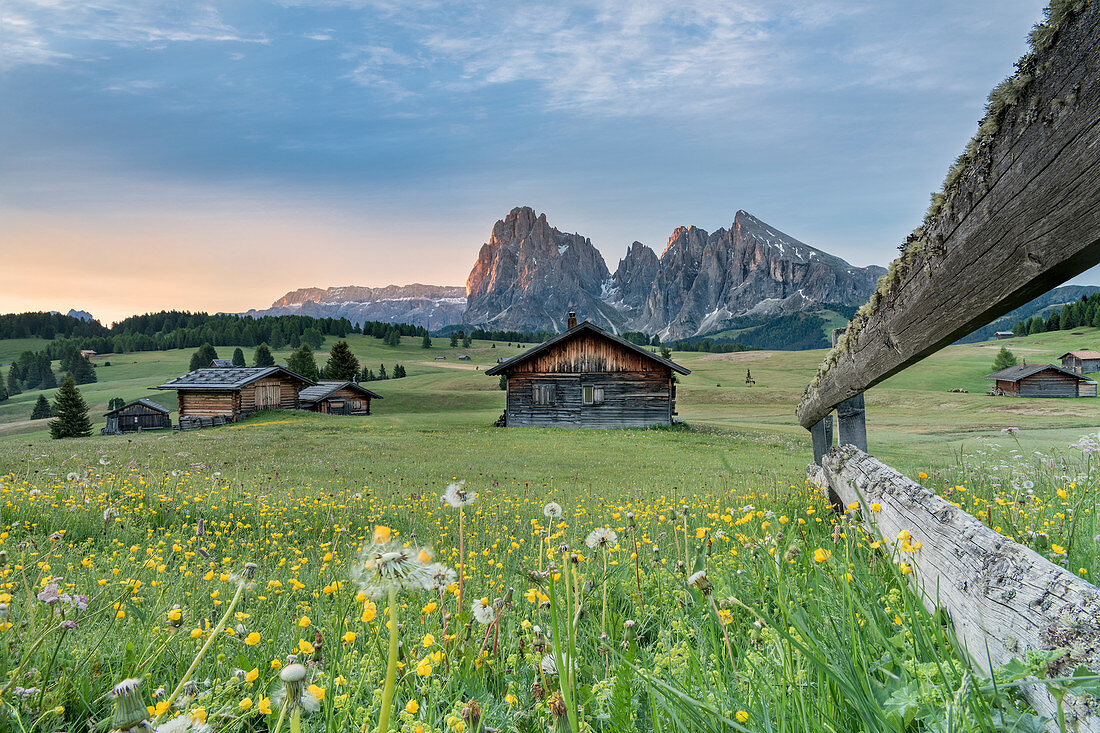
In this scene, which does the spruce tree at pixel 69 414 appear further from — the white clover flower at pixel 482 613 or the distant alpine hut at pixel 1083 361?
the distant alpine hut at pixel 1083 361

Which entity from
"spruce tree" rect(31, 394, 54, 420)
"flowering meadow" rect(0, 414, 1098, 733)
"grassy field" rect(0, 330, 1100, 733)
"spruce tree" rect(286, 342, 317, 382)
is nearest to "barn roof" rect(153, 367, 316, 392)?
"spruce tree" rect(286, 342, 317, 382)

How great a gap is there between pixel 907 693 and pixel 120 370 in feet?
526

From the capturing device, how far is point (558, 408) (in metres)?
35.5

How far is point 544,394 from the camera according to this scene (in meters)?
35.5

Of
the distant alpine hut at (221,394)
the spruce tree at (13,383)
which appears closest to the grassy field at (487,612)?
the distant alpine hut at (221,394)

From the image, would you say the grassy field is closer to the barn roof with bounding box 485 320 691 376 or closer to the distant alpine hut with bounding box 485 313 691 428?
the barn roof with bounding box 485 320 691 376

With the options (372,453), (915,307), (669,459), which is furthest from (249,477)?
(915,307)

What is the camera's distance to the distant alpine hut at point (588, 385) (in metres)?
34.9

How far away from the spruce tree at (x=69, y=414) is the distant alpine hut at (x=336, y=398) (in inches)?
923

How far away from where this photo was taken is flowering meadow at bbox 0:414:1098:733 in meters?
1.33

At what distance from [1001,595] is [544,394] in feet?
111

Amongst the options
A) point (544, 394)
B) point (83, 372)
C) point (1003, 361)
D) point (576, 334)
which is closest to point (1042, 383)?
point (1003, 361)

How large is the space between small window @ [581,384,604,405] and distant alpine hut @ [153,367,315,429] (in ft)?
95.5

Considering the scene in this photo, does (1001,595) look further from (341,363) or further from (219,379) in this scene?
(341,363)
